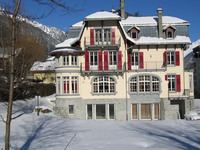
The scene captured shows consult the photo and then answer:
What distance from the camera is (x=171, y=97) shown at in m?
26.9

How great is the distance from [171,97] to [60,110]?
12267 millimetres

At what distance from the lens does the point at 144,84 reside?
27.0 metres

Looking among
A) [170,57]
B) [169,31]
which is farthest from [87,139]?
[169,31]

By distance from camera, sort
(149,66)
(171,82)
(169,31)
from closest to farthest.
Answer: (149,66), (171,82), (169,31)

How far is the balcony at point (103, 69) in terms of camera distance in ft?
87.5

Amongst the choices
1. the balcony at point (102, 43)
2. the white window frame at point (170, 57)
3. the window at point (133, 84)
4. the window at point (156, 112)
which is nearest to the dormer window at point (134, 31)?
the balcony at point (102, 43)

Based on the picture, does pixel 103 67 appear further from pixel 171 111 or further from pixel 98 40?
pixel 171 111

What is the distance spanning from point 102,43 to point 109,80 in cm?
417

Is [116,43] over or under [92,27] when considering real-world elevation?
under

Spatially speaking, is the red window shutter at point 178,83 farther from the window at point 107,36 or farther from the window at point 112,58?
the window at point 107,36

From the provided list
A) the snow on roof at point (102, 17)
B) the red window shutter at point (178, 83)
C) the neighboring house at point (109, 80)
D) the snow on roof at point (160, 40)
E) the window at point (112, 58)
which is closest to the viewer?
the snow on roof at point (102, 17)

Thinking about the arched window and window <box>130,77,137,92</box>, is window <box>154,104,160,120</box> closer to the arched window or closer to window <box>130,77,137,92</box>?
the arched window

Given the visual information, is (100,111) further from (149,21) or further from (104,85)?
(149,21)

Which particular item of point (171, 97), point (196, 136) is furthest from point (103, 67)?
point (196, 136)
